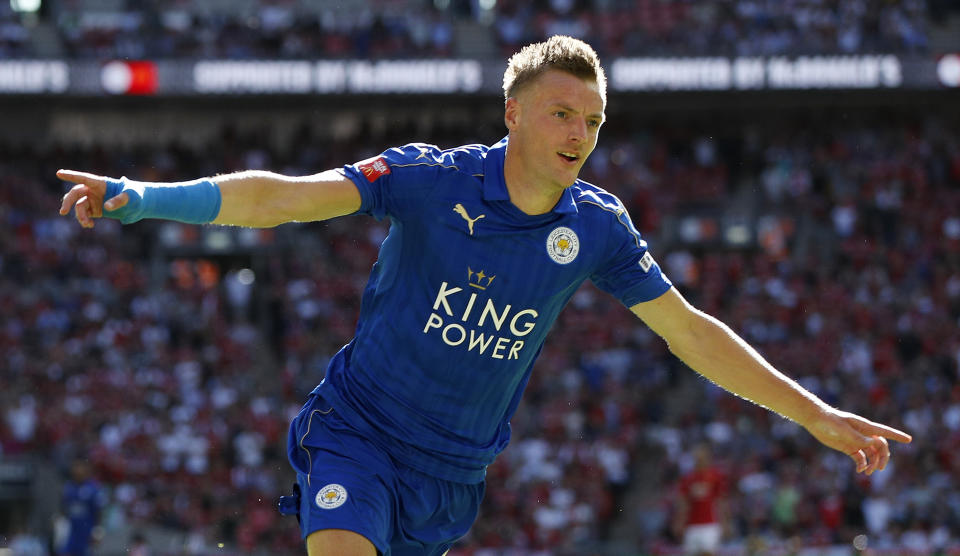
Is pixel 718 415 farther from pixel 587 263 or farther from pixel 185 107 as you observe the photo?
pixel 587 263

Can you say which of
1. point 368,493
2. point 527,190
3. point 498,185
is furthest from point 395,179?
point 368,493

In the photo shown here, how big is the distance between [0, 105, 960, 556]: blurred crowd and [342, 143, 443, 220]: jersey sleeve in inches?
531

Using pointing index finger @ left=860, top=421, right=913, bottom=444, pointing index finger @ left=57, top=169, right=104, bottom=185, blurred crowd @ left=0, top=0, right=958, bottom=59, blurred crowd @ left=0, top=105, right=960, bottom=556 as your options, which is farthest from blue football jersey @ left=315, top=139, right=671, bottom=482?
blurred crowd @ left=0, top=0, right=958, bottom=59

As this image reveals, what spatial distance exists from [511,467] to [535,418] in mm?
1448

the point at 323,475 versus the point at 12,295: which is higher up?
the point at 323,475

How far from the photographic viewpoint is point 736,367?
5145 millimetres

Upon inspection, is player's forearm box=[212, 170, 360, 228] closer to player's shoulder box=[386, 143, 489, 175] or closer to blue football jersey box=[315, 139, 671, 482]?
blue football jersey box=[315, 139, 671, 482]

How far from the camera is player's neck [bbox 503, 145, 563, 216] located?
16.2 ft

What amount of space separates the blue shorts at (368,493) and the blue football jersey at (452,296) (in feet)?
0.21

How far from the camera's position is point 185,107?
30078 mm

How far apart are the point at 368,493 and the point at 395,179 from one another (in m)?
1.16

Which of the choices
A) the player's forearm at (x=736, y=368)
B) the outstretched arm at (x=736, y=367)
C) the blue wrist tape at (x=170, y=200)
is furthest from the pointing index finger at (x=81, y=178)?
the player's forearm at (x=736, y=368)

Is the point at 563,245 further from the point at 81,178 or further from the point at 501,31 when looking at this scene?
the point at 501,31

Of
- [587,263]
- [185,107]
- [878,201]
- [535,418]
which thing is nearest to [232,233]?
[185,107]
